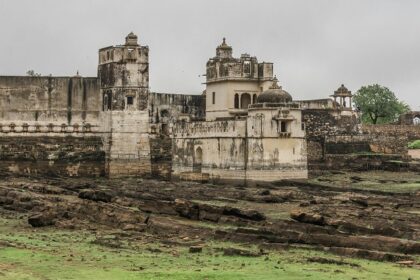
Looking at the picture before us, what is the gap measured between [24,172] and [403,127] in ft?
97.6

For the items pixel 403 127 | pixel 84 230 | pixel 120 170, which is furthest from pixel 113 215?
pixel 403 127

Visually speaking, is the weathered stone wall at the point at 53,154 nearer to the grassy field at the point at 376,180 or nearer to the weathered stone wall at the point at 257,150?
the weathered stone wall at the point at 257,150

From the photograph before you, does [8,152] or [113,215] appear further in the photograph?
[8,152]

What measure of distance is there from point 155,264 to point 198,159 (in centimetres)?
3233

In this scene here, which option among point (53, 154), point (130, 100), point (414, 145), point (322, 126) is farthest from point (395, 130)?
point (53, 154)

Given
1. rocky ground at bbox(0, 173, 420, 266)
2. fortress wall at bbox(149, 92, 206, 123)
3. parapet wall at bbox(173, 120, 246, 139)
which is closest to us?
rocky ground at bbox(0, 173, 420, 266)

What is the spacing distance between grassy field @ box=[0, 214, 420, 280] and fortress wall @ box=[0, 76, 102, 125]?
102 ft

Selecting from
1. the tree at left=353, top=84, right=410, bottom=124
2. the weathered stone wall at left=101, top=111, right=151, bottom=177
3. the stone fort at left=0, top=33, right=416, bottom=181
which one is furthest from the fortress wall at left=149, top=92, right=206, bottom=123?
the tree at left=353, top=84, right=410, bottom=124

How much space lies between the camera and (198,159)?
53.3m

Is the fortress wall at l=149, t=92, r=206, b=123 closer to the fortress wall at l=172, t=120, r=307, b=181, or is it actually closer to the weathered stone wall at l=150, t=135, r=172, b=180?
the weathered stone wall at l=150, t=135, r=172, b=180

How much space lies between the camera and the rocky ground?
25084 millimetres

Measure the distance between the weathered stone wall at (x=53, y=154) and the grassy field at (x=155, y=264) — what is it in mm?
29134

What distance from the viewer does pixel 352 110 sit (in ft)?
213

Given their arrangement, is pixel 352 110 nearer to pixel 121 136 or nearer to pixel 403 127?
pixel 403 127
